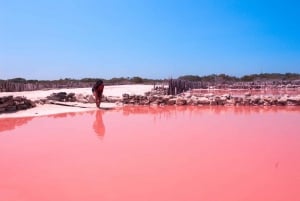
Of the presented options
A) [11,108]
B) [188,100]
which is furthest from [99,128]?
[188,100]

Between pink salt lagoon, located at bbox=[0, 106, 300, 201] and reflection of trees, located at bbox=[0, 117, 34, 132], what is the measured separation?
601 millimetres

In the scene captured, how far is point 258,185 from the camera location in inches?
157

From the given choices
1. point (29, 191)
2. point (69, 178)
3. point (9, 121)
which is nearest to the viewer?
point (29, 191)

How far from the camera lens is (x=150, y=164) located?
4.93m

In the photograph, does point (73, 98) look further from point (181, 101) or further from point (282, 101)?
point (282, 101)

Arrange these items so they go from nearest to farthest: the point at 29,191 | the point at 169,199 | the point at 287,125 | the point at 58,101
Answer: the point at 169,199
the point at 29,191
the point at 287,125
the point at 58,101

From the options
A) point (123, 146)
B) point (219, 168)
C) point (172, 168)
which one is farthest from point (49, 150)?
point (219, 168)

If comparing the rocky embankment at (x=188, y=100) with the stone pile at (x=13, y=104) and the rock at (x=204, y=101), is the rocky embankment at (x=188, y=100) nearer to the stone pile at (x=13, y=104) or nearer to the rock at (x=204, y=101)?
the rock at (x=204, y=101)

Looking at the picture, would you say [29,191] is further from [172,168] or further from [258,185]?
[258,185]

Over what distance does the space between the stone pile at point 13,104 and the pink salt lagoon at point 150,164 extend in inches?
146

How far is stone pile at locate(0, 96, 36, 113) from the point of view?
11.6 meters

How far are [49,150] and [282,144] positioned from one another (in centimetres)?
413

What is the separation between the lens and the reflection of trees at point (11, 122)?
8844 millimetres

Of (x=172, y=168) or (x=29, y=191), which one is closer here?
(x=29, y=191)
